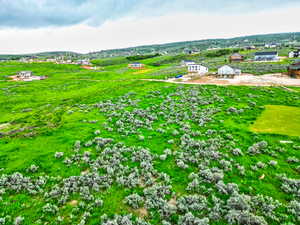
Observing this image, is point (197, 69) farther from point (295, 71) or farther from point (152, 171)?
point (152, 171)

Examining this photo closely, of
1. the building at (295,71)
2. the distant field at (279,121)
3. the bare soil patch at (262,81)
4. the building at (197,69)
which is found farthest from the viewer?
the building at (197,69)

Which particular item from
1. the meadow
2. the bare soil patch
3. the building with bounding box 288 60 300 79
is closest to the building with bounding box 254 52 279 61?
the building with bounding box 288 60 300 79

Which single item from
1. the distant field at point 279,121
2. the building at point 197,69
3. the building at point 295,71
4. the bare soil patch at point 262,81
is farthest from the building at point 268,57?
the distant field at point 279,121

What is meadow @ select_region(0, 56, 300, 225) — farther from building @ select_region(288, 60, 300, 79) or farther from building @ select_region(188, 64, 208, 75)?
building @ select_region(188, 64, 208, 75)

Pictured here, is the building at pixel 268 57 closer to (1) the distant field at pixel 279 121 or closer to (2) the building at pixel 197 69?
(2) the building at pixel 197 69

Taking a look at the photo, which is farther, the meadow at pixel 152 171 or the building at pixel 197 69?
Answer: the building at pixel 197 69

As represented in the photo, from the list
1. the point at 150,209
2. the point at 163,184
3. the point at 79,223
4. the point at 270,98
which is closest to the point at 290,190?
the point at 163,184

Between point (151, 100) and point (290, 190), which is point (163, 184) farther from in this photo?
point (151, 100)

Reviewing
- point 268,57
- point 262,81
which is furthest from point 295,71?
point 268,57
